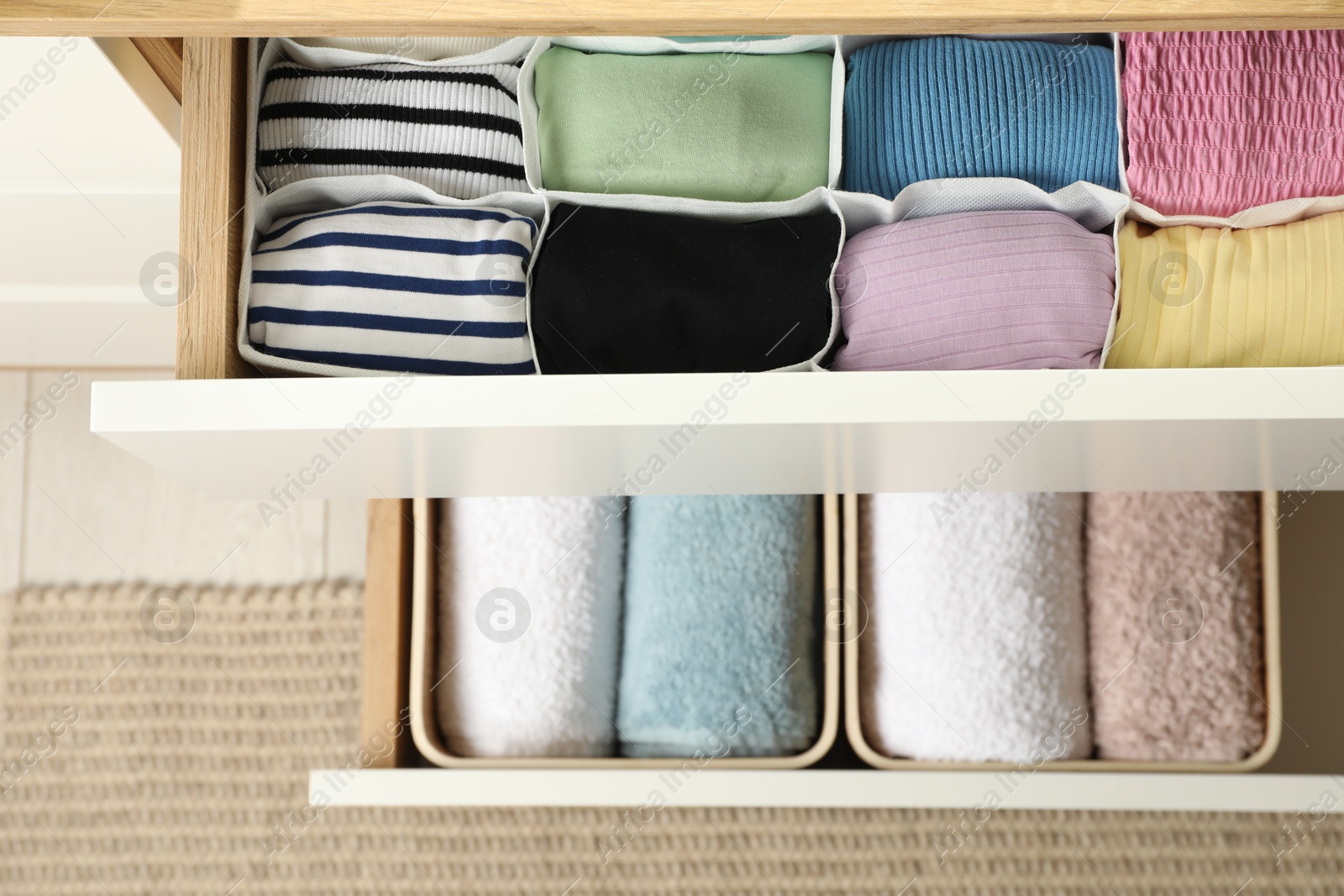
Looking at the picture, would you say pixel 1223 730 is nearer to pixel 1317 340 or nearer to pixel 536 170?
pixel 1317 340

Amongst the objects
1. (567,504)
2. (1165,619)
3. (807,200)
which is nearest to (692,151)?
(807,200)

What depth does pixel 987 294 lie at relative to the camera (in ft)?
1.45

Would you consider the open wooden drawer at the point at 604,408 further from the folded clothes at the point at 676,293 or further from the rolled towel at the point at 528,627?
the rolled towel at the point at 528,627

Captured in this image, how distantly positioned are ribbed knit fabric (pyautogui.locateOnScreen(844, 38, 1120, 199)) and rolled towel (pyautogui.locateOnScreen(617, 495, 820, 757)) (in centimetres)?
23

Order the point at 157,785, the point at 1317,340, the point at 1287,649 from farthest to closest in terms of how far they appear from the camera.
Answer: the point at 157,785 → the point at 1287,649 → the point at 1317,340

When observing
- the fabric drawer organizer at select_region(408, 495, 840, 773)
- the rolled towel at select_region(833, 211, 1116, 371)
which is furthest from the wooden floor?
the rolled towel at select_region(833, 211, 1116, 371)

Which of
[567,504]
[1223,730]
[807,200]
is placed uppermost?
[807,200]

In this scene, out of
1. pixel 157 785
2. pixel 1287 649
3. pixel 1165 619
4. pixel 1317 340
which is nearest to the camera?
pixel 1317 340

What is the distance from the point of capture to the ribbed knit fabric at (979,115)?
466 mm

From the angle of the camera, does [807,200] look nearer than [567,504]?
Yes

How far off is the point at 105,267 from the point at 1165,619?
72cm

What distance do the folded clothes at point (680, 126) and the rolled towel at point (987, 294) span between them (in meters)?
Answer: 0.07

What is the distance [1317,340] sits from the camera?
17.2 inches

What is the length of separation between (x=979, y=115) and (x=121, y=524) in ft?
2.74
